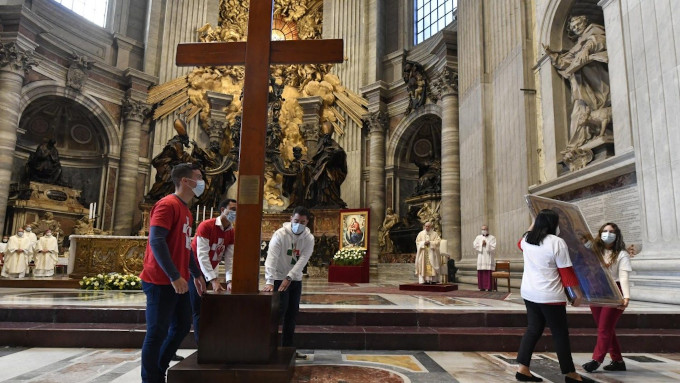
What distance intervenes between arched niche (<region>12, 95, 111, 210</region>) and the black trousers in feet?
57.5

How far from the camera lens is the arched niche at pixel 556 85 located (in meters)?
8.65

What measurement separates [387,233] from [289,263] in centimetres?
1221

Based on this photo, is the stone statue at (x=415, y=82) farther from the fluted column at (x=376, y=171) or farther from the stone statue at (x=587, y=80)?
the stone statue at (x=587, y=80)

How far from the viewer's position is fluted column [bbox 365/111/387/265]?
17328 millimetres

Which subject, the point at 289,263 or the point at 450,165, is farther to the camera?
the point at 450,165

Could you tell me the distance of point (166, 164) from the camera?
16344mm

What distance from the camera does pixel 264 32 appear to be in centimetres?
319

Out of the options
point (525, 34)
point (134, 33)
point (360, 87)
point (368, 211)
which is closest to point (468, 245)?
point (368, 211)

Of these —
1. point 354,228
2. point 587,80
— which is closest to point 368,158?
point 354,228

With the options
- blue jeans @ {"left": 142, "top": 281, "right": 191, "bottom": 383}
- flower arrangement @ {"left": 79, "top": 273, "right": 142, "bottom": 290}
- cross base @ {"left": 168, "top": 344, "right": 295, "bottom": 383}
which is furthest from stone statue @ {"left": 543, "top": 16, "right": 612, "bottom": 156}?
flower arrangement @ {"left": 79, "top": 273, "right": 142, "bottom": 290}

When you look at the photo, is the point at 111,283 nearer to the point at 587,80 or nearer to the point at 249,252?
the point at 249,252

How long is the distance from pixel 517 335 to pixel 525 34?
766cm

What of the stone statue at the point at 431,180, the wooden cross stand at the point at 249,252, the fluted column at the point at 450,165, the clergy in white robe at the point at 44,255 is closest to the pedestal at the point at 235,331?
the wooden cross stand at the point at 249,252

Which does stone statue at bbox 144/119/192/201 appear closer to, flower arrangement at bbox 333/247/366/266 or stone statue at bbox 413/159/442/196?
flower arrangement at bbox 333/247/366/266
